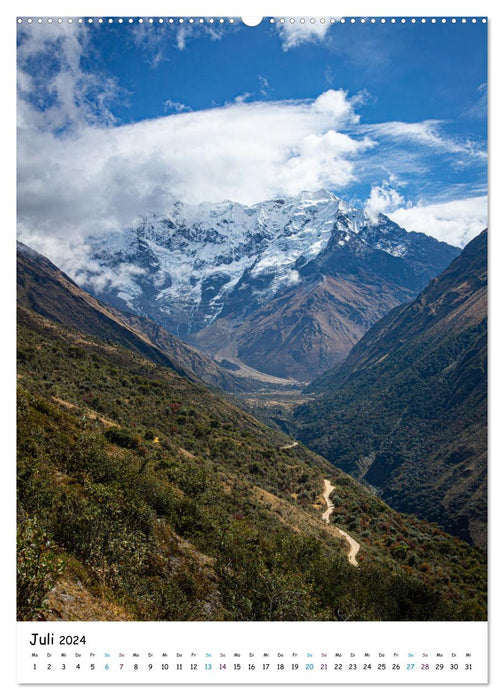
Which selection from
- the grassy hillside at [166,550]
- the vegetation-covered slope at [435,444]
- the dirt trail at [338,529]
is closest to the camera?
the grassy hillside at [166,550]

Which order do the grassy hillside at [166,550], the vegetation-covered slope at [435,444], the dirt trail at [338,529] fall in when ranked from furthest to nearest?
the vegetation-covered slope at [435,444]
the dirt trail at [338,529]
the grassy hillside at [166,550]

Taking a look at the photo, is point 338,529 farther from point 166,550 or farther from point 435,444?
point 435,444

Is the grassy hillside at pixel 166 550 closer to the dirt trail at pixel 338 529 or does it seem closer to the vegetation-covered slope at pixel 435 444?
the dirt trail at pixel 338 529

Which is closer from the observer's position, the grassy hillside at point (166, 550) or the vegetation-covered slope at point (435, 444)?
the grassy hillside at point (166, 550)

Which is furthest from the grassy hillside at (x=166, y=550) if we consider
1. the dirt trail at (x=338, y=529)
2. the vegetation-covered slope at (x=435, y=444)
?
the vegetation-covered slope at (x=435, y=444)

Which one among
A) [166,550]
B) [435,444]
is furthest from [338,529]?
[435,444]
